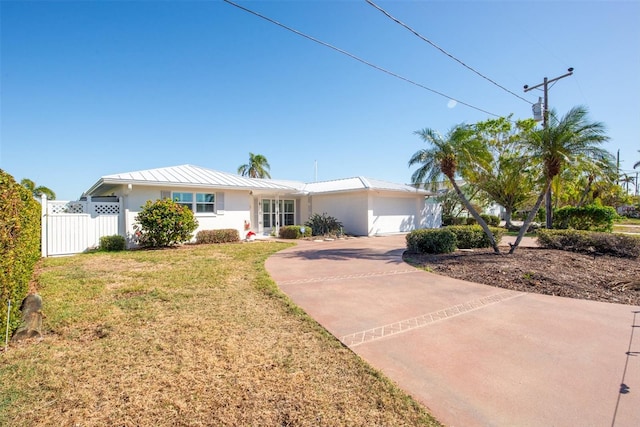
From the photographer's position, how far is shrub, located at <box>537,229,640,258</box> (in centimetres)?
972

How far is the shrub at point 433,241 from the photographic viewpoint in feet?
35.3

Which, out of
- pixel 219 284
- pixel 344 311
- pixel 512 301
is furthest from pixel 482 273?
pixel 219 284

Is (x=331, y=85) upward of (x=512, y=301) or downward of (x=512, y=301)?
upward

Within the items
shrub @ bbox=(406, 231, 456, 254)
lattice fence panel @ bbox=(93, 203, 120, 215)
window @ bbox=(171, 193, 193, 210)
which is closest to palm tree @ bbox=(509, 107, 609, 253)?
shrub @ bbox=(406, 231, 456, 254)

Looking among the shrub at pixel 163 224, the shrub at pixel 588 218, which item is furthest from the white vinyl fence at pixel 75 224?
the shrub at pixel 588 218

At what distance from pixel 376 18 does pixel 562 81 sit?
12.4m

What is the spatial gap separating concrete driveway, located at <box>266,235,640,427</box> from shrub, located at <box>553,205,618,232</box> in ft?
52.7

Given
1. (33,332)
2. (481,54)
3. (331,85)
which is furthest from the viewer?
(331,85)

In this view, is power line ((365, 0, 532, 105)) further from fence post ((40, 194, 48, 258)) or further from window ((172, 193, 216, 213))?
fence post ((40, 194, 48, 258))

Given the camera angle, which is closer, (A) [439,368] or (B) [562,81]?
(A) [439,368]

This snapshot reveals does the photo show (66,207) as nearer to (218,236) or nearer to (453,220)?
(218,236)

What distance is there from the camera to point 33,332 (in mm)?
3951

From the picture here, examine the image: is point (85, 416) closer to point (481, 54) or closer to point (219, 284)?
point (219, 284)

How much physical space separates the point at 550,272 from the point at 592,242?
186 inches
